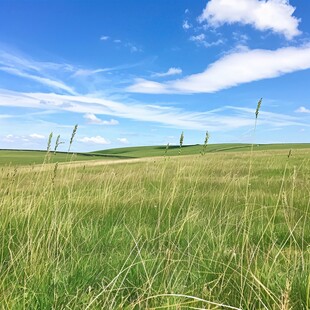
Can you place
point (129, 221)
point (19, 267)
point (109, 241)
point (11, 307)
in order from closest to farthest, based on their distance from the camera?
point (11, 307) < point (19, 267) < point (109, 241) < point (129, 221)

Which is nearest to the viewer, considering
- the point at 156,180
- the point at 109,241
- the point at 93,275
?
the point at 93,275

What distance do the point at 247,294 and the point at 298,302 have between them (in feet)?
1.11

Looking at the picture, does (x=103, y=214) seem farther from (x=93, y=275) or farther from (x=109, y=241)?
(x=93, y=275)

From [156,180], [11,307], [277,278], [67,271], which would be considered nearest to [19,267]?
[67,271]

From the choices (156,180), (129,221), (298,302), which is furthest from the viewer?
(156,180)

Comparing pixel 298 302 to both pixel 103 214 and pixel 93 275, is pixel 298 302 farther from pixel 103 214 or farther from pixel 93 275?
pixel 103 214

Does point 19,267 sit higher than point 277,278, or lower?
lower

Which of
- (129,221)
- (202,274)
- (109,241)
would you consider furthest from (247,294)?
(129,221)

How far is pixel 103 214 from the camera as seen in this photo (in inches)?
214

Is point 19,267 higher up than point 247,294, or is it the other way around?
point 247,294

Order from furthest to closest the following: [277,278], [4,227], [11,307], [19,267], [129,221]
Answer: [129,221], [4,227], [19,267], [277,278], [11,307]

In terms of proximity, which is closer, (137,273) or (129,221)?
(137,273)

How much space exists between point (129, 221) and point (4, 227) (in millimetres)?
1704

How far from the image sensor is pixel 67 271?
2.83 m
